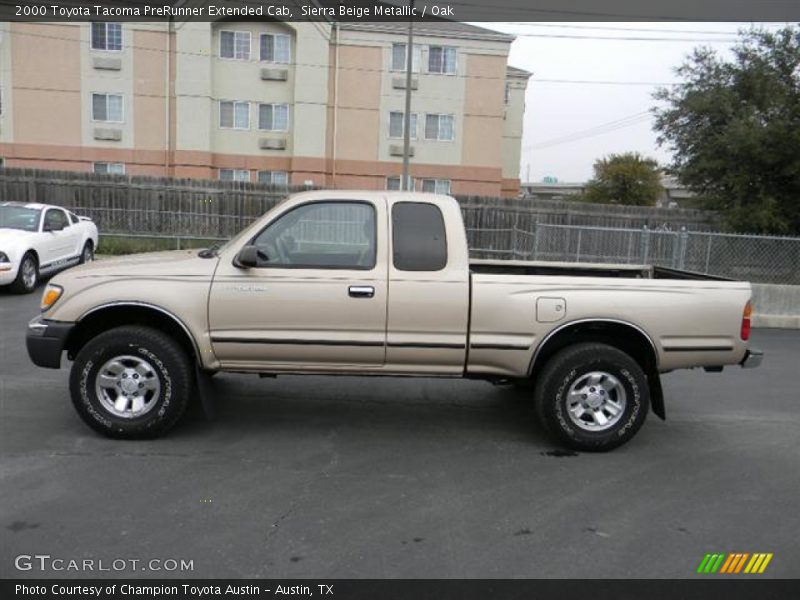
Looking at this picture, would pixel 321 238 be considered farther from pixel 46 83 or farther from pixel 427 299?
pixel 46 83

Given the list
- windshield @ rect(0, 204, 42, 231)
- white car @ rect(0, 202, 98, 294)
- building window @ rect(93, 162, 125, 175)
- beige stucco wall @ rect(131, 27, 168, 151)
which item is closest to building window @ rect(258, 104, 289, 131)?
beige stucco wall @ rect(131, 27, 168, 151)

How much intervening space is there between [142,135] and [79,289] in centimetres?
2934

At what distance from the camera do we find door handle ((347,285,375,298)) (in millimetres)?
4996

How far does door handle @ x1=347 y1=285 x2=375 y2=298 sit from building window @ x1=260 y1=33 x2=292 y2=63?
29856 mm

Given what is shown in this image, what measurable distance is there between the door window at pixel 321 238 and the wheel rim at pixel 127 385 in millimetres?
1200

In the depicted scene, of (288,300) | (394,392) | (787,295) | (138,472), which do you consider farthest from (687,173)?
(138,472)

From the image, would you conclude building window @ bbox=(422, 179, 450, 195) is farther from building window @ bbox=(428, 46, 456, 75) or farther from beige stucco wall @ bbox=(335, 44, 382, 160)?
building window @ bbox=(428, 46, 456, 75)

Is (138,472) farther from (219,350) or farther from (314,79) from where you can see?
(314,79)

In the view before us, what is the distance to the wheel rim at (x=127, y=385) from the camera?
5055 mm

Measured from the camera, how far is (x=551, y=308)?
507cm

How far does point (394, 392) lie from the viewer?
673cm

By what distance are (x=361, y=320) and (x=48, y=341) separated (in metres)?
2.30
